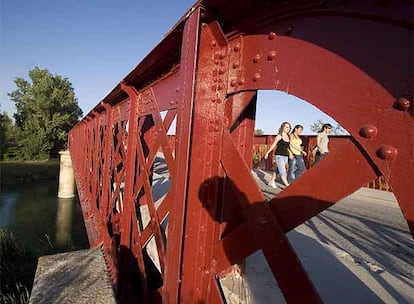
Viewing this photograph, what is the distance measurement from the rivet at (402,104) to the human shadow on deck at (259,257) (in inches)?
16.6

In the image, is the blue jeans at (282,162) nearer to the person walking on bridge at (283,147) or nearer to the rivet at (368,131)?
the person walking on bridge at (283,147)

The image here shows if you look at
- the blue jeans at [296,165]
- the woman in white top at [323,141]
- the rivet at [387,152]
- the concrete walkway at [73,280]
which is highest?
the woman in white top at [323,141]

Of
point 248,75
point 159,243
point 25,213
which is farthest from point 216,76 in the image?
point 25,213

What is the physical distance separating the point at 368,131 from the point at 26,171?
Answer: 36222 mm

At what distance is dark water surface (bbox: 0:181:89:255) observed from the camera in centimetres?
1336

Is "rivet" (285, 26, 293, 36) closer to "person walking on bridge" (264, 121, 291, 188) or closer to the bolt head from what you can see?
the bolt head

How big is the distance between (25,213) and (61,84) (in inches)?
1193

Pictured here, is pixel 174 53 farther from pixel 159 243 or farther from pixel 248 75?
pixel 159 243

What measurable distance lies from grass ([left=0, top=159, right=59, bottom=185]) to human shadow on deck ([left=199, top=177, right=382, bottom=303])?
32.6 m

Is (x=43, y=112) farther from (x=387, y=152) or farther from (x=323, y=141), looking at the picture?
(x=387, y=152)

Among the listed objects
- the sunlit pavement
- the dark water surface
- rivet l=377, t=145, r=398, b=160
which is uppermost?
rivet l=377, t=145, r=398, b=160

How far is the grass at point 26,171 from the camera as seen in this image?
3024 centimetres

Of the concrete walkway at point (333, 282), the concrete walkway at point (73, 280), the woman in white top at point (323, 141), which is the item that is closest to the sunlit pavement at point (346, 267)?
the concrete walkway at point (333, 282)

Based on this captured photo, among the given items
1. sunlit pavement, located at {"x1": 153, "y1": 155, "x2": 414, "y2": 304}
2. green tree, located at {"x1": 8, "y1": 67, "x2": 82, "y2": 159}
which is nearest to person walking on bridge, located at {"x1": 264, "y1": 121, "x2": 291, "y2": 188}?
sunlit pavement, located at {"x1": 153, "y1": 155, "x2": 414, "y2": 304}
